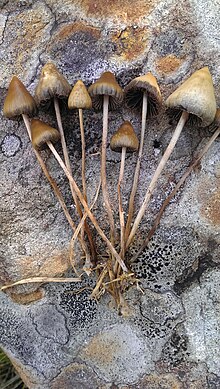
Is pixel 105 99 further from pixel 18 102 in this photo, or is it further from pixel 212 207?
pixel 212 207

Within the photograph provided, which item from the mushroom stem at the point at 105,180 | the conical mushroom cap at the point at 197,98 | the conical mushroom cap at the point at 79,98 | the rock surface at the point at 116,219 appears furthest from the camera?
the rock surface at the point at 116,219

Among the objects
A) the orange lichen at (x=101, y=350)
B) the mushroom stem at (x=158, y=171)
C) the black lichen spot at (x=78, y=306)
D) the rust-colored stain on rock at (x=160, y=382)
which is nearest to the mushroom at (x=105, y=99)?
Result: the mushroom stem at (x=158, y=171)

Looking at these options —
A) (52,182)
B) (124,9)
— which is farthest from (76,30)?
(52,182)

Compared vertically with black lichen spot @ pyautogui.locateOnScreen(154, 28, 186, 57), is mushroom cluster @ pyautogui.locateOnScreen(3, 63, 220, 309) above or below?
below

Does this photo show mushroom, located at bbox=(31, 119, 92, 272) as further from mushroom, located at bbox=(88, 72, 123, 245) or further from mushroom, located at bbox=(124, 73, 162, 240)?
mushroom, located at bbox=(124, 73, 162, 240)

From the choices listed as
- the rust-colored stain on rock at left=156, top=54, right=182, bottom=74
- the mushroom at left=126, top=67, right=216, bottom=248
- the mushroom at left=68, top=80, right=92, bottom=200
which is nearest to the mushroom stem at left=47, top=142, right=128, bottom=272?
the mushroom at left=68, top=80, right=92, bottom=200

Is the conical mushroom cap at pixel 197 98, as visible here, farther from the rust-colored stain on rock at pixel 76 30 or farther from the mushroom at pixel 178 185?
the rust-colored stain on rock at pixel 76 30

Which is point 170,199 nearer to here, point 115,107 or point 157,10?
point 115,107
